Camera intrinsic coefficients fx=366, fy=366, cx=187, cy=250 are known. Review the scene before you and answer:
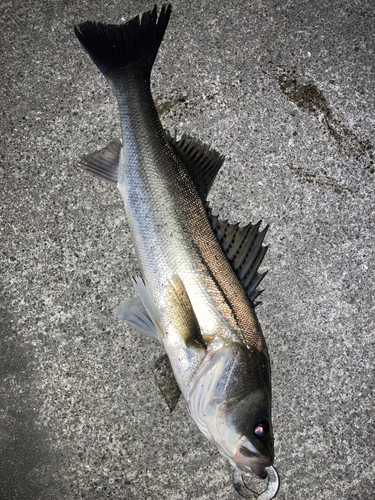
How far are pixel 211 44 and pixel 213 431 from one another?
2633 mm

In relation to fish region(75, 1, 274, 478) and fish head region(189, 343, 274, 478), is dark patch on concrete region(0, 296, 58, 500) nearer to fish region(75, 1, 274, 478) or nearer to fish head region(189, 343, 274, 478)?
fish region(75, 1, 274, 478)

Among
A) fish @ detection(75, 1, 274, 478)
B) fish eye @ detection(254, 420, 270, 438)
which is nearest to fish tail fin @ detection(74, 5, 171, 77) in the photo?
fish @ detection(75, 1, 274, 478)

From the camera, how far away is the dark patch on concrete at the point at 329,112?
9.03 ft

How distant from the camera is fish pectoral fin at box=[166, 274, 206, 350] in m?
1.99

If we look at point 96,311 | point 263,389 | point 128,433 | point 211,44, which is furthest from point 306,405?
point 211,44

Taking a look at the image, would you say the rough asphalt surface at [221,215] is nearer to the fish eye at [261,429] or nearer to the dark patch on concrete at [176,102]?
the dark patch on concrete at [176,102]

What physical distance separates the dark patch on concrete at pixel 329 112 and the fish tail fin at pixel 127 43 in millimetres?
969

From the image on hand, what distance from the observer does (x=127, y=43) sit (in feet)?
8.00

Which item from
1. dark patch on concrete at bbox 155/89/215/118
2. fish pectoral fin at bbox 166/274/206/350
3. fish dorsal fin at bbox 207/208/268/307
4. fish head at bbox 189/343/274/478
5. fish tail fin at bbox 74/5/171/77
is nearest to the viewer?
fish head at bbox 189/343/274/478

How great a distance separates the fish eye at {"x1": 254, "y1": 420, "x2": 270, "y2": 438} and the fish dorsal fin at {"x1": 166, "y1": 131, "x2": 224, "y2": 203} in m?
1.37

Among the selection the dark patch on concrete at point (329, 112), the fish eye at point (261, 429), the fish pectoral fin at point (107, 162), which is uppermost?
the dark patch on concrete at point (329, 112)

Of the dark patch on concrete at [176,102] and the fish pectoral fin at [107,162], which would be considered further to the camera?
the dark patch on concrete at [176,102]

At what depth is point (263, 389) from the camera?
77.9 inches

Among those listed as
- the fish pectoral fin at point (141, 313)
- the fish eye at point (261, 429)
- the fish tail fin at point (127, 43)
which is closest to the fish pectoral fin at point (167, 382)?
the fish pectoral fin at point (141, 313)
